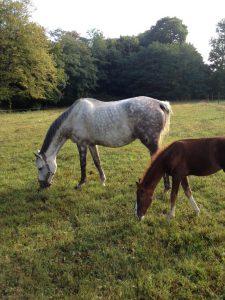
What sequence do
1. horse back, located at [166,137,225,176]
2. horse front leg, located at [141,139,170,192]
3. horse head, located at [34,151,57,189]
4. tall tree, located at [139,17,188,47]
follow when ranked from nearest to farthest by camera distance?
horse back, located at [166,137,225,176] → horse front leg, located at [141,139,170,192] → horse head, located at [34,151,57,189] → tall tree, located at [139,17,188,47]

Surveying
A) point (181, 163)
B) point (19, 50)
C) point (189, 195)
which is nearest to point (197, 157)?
point (181, 163)

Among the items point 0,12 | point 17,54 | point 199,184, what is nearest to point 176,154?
point 199,184

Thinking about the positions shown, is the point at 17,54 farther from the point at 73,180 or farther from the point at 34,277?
the point at 34,277

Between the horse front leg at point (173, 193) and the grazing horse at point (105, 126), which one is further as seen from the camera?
the grazing horse at point (105, 126)

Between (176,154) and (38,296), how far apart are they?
303 centimetres

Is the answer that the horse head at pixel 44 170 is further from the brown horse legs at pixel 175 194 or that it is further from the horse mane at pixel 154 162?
the brown horse legs at pixel 175 194

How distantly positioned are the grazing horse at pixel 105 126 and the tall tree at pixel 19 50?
907 inches

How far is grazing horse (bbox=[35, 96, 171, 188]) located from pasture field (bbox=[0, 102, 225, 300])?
0.79 meters

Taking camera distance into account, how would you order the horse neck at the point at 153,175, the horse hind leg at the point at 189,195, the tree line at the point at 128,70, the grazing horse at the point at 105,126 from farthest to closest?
the tree line at the point at 128,70 → the grazing horse at the point at 105,126 → the horse hind leg at the point at 189,195 → the horse neck at the point at 153,175

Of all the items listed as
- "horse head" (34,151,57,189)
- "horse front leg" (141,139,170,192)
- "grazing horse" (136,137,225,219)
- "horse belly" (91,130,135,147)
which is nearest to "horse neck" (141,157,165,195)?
"grazing horse" (136,137,225,219)

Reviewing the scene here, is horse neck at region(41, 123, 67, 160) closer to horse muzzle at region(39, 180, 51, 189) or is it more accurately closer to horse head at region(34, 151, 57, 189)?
horse head at region(34, 151, 57, 189)

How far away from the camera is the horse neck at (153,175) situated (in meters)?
5.42

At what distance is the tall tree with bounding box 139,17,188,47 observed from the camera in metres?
64.2

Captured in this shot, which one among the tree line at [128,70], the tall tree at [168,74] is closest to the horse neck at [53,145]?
the tree line at [128,70]
